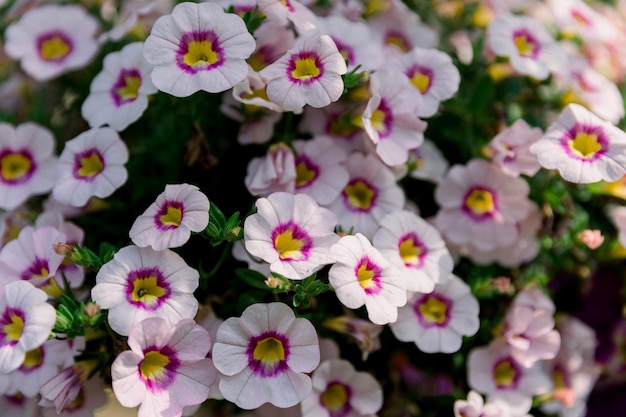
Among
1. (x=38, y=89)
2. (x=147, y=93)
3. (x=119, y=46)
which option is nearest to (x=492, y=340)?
(x=147, y=93)

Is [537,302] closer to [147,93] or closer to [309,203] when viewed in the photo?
[309,203]

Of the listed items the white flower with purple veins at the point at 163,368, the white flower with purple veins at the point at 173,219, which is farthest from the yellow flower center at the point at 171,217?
the white flower with purple veins at the point at 163,368

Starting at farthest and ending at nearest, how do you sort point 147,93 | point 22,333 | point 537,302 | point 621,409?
point 621,409 < point 537,302 < point 147,93 < point 22,333

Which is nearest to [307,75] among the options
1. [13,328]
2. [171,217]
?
[171,217]

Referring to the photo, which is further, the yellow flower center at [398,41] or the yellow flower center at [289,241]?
the yellow flower center at [398,41]

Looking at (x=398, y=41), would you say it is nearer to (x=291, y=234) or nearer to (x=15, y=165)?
(x=291, y=234)

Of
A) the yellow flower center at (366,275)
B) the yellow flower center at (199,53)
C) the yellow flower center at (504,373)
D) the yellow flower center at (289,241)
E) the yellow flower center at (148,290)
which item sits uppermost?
the yellow flower center at (199,53)

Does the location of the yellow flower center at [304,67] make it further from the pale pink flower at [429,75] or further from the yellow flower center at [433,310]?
the yellow flower center at [433,310]

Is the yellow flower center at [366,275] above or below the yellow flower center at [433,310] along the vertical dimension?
above
